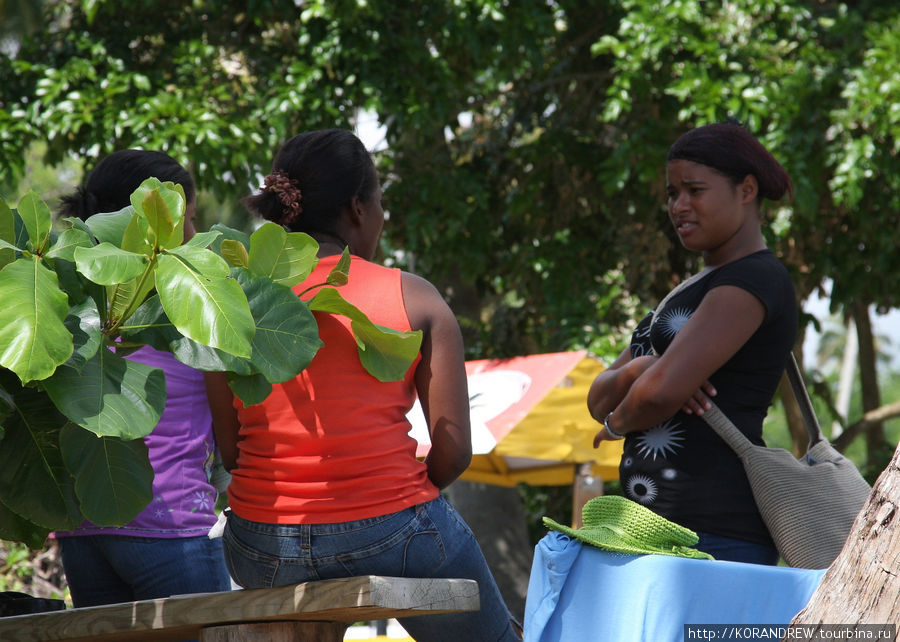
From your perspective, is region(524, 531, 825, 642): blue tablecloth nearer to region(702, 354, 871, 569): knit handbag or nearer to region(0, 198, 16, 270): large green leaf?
region(702, 354, 871, 569): knit handbag

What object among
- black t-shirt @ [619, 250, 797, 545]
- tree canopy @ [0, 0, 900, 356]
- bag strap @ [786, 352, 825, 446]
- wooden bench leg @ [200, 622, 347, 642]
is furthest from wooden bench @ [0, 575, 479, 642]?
tree canopy @ [0, 0, 900, 356]

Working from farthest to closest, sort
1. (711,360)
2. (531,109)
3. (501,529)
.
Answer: (501,529), (531,109), (711,360)

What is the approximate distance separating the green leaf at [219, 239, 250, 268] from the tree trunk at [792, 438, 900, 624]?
3.77ft

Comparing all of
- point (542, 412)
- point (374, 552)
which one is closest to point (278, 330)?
point (374, 552)

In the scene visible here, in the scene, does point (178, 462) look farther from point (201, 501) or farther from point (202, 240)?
point (202, 240)

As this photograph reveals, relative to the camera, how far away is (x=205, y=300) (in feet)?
5.06

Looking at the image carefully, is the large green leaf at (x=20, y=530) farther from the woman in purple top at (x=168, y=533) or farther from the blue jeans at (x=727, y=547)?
the blue jeans at (x=727, y=547)

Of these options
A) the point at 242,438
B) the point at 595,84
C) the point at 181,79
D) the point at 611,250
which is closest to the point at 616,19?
the point at 595,84

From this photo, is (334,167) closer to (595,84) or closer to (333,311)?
(333,311)

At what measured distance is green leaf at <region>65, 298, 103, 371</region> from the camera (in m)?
1.62

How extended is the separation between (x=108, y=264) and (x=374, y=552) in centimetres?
78

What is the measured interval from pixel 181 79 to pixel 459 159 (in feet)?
7.40

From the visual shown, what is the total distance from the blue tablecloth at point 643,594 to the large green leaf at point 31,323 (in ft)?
3.22

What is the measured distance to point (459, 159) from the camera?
25.6 ft
